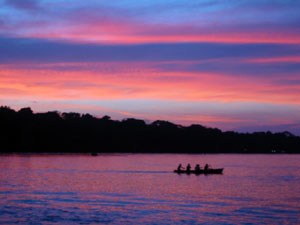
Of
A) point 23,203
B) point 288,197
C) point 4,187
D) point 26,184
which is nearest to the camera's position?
point 23,203

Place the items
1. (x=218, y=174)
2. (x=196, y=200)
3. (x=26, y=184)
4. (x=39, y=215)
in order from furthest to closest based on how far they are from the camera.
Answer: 1. (x=218, y=174)
2. (x=26, y=184)
3. (x=196, y=200)
4. (x=39, y=215)

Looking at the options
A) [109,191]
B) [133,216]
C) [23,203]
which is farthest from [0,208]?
[109,191]

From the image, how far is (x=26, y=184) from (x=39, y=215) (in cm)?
2619

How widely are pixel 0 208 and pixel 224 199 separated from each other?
2163 cm

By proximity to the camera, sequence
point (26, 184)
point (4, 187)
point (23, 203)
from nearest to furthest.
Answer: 1. point (23, 203)
2. point (4, 187)
3. point (26, 184)

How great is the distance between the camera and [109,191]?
54969mm

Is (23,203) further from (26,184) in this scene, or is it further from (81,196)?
(26,184)

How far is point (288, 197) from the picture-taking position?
52.2m

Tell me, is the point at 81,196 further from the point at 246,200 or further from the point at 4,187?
the point at 246,200

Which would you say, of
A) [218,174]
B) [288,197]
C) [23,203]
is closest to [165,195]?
[288,197]

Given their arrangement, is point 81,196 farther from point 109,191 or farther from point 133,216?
point 133,216

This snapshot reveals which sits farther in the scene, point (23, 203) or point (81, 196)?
point (81, 196)

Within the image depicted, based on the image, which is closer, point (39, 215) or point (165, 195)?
point (39, 215)

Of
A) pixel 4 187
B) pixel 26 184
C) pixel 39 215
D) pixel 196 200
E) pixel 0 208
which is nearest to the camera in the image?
pixel 39 215
